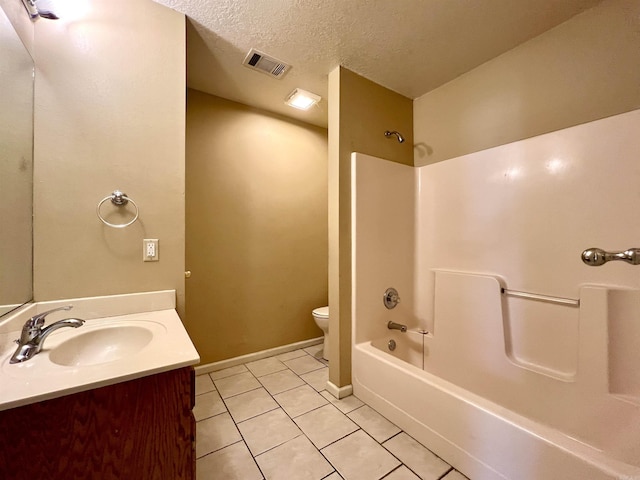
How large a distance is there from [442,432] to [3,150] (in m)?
2.28

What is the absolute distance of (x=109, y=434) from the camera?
0.69 metres

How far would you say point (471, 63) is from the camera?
182 centimetres

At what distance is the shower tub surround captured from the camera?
1.09 m

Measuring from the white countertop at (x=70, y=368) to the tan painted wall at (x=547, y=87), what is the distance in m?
2.28

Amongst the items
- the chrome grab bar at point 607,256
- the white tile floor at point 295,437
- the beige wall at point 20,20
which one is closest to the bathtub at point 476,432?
the white tile floor at point 295,437

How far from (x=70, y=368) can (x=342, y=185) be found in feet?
5.28

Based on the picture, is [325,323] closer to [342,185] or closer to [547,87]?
[342,185]

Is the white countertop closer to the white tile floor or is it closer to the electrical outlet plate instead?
the electrical outlet plate

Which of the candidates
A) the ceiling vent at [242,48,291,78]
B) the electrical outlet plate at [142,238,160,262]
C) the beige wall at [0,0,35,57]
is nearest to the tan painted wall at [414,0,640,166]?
A: the ceiling vent at [242,48,291,78]

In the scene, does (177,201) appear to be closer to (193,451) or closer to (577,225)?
(193,451)

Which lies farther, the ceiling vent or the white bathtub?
the ceiling vent

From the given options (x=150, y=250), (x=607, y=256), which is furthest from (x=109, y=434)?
(x=607, y=256)

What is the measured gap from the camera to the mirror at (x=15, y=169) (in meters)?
0.92

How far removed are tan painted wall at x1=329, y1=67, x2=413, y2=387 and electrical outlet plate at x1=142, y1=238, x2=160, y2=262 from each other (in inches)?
43.6
